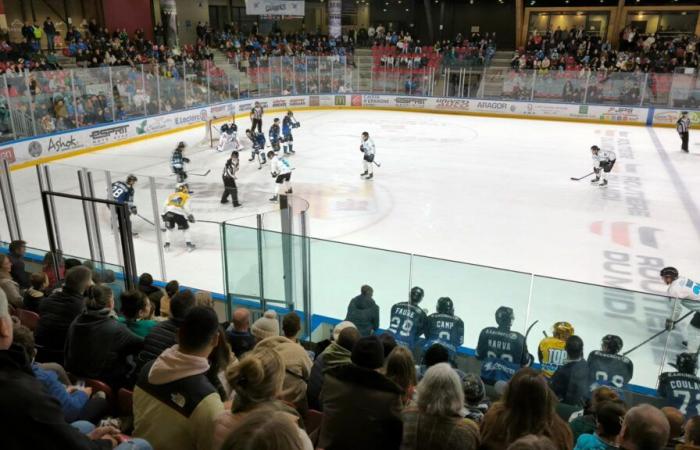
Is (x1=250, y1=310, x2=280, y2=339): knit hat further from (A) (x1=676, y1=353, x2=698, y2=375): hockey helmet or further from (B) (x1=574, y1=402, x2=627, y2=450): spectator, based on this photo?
(A) (x1=676, y1=353, x2=698, y2=375): hockey helmet

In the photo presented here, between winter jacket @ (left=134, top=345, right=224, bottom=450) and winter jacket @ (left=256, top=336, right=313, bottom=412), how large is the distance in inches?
25.7

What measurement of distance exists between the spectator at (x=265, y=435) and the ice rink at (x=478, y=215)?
140 inches

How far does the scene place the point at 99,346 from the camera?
124 inches

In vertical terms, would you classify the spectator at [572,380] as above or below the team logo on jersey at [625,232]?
above

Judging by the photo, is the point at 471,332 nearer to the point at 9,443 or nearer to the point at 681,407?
the point at 681,407

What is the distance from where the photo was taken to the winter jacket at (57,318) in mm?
3596

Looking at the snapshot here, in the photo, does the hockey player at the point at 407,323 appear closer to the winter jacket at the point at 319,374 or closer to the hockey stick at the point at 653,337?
the hockey stick at the point at 653,337

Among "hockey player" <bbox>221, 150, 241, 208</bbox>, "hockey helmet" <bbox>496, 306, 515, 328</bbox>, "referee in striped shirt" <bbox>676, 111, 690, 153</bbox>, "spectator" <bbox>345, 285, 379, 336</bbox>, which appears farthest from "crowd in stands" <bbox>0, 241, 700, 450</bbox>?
"referee in striped shirt" <bbox>676, 111, 690, 153</bbox>

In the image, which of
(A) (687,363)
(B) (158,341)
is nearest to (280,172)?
(A) (687,363)

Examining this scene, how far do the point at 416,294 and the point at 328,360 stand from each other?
2350mm

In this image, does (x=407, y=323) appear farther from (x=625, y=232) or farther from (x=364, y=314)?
(x=625, y=232)

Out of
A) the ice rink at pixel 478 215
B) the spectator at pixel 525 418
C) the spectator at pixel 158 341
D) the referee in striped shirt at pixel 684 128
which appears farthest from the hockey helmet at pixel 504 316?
the referee in striped shirt at pixel 684 128

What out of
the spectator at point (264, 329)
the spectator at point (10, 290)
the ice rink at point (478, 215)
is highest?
the spectator at point (264, 329)

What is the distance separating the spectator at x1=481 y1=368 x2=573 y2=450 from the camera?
7.63ft
